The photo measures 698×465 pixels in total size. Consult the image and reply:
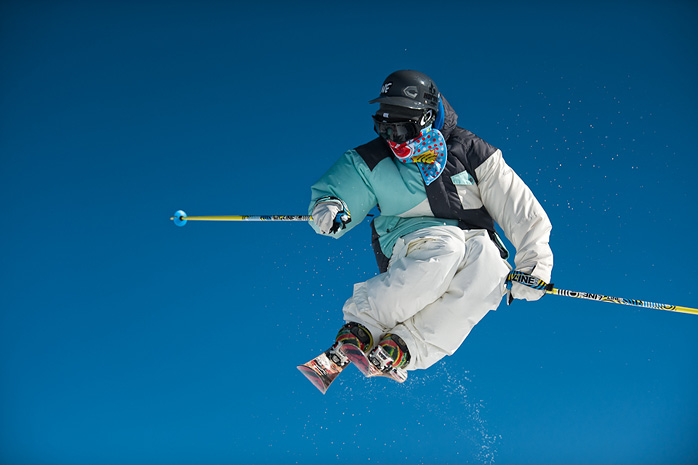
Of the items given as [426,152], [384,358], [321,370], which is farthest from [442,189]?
[321,370]

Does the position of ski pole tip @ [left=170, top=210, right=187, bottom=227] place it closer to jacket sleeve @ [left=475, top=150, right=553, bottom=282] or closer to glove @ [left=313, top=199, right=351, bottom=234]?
glove @ [left=313, top=199, right=351, bottom=234]

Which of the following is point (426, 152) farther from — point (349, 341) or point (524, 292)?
point (349, 341)

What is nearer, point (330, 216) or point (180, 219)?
point (330, 216)

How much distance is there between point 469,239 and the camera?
124 inches

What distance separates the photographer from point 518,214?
3180 mm

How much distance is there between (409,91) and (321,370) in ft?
3.97

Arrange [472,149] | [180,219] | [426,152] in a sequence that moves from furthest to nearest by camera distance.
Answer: [180,219], [472,149], [426,152]

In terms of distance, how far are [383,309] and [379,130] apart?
0.77 metres

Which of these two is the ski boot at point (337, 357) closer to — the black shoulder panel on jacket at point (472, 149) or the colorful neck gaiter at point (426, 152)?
the colorful neck gaiter at point (426, 152)

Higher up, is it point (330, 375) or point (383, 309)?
point (383, 309)

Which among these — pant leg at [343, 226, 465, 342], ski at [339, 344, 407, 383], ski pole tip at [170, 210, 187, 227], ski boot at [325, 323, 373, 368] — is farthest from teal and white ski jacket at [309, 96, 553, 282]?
ski pole tip at [170, 210, 187, 227]

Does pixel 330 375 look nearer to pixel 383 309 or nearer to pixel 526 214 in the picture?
pixel 383 309

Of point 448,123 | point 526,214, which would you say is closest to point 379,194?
point 448,123

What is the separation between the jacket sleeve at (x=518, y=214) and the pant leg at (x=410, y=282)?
0.78ft
